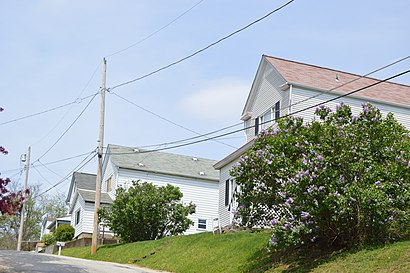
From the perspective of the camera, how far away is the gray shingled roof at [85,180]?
50.7m

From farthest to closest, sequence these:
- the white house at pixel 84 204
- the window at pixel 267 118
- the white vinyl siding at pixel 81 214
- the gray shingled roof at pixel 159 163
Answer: the white vinyl siding at pixel 81 214 < the gray shingled roof at pixel 159 163 < the white house at pixel 84 204 < the window at pixel 267 118

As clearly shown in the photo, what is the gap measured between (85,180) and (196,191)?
37.7 ft

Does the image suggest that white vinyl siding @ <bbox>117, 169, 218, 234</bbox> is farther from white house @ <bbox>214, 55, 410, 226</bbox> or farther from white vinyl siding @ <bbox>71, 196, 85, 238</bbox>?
white house @ <bbox>214, 55, 410, 226</bbox>

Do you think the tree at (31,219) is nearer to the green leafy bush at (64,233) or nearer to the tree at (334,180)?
the green leafy bush at (64,233)

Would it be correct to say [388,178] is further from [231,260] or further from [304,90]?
[304,90]

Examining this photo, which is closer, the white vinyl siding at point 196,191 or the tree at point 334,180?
the tree at point 334,180

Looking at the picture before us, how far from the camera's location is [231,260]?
19.0 m

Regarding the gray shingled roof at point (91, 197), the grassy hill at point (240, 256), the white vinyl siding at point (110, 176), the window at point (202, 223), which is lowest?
the grassy hill at point (240, 256)

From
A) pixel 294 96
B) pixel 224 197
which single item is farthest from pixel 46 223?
pixel 294 96

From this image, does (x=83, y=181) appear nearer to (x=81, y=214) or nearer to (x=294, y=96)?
(x=81, y=214)

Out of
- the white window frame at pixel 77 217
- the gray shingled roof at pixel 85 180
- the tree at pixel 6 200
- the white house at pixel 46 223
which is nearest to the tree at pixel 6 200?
the tree at pixel 6 200

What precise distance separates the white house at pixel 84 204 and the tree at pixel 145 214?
12.6 metres

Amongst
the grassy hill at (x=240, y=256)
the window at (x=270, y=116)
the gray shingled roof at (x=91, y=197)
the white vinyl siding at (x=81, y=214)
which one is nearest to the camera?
the grassy hill at (x=240, y=256)

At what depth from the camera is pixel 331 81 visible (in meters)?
30.2
